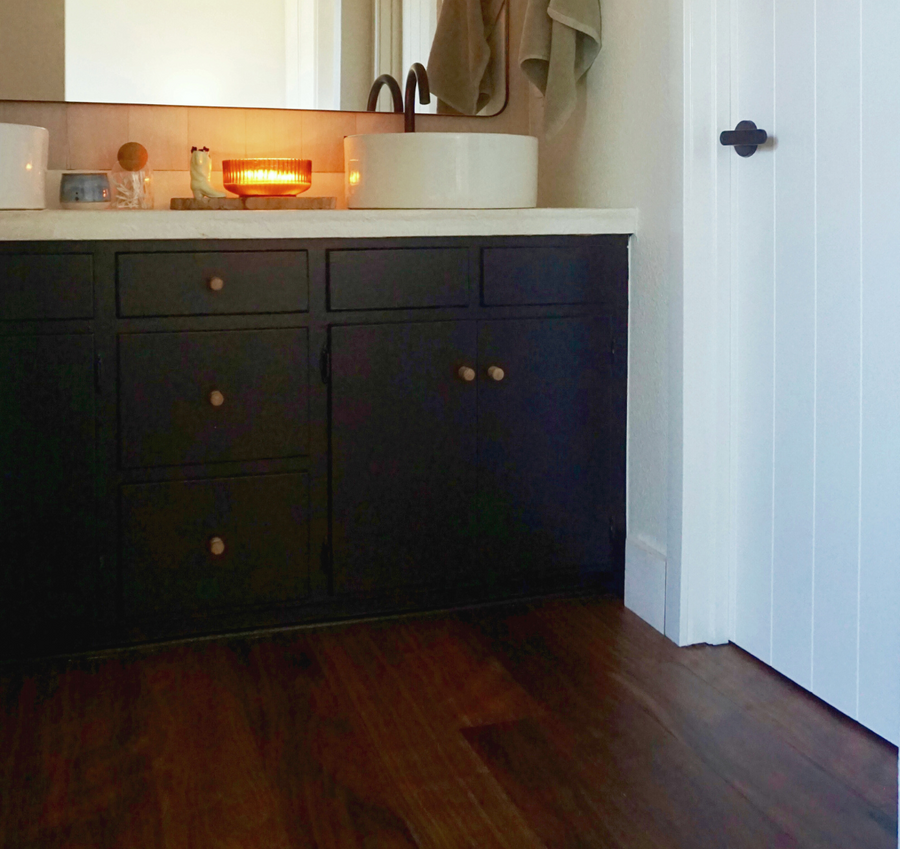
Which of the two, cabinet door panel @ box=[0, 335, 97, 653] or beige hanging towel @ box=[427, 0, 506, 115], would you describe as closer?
cabinet door panel @ box=[0, 335, 97, 653]

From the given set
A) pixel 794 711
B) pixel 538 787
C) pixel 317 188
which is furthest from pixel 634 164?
pixel 538 787

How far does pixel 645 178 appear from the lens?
85.5 inches

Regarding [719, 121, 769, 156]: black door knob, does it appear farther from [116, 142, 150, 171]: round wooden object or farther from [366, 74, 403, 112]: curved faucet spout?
[116, 142, 150, 171]: round wooden object

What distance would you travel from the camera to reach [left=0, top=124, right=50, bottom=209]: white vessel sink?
1959 mm

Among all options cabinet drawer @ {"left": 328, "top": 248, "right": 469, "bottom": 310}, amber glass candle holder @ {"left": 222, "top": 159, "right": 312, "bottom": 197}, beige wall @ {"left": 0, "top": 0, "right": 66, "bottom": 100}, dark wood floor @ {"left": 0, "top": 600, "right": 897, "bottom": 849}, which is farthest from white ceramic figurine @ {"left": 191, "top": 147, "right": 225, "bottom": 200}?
dark wood floor @ {"left": 0, "top": 600, "right": 897, "bottom": 849}

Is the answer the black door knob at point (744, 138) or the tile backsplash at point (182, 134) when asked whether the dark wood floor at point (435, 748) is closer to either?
the black door knob at point (744, 138)

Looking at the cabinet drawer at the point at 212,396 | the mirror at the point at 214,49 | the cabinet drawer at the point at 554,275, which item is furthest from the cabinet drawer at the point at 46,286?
the cabinet drawer at the point at 554,275

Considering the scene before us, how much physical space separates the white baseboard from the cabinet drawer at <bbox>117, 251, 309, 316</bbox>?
0.85 meters

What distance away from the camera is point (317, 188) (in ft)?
8.32

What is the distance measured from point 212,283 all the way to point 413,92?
30.2 inches

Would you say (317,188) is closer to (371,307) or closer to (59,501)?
(371,307)

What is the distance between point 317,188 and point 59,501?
0.98 metres

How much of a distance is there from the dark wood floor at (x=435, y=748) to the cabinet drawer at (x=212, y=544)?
101mm

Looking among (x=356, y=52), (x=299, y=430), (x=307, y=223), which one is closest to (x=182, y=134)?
(x=356, y=52)
